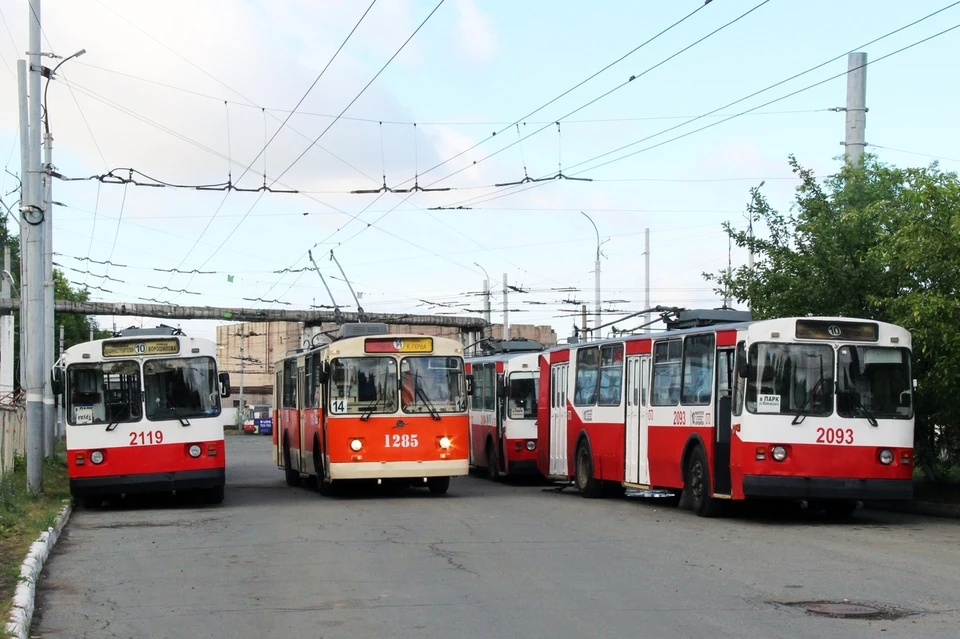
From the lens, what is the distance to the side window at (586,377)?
24016 mm

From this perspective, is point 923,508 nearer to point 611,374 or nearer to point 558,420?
point 611,374

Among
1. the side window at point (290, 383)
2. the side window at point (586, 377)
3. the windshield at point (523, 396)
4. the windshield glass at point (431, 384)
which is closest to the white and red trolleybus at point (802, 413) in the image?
the side window at point (586, 377)

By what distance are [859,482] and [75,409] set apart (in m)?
Answer: 12.1

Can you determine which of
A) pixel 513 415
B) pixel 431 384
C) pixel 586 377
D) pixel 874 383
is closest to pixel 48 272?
pixel 513 415

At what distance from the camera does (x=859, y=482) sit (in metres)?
17.2

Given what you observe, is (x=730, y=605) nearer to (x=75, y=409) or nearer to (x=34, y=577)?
(x=34, y=577)

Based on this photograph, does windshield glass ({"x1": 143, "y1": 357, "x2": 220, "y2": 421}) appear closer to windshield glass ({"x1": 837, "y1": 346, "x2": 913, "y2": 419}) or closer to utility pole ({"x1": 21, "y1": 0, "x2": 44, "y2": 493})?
utility pole ({"x1": 21, "y1": 0, "x2": 44, "y2": 493})

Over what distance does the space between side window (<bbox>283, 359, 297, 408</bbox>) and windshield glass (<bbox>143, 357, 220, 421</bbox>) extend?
6569mm

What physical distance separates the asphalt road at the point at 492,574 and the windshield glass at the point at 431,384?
10.1 ft

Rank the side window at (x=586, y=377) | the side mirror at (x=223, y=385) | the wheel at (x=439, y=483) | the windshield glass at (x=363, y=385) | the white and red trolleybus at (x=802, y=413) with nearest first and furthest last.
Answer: the white and red trolleybus at (x=802, y=413), the side mirror at (x=223, y=385), the windshield glass at (x=363, y=385), the wheel at (x=439, y=483), the side window at (x=586, y=377)

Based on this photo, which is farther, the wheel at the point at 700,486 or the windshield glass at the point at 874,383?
the wheel at the point at 700,486

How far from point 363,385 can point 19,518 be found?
7.43m

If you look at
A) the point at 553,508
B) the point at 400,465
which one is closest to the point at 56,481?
the point at 400,465

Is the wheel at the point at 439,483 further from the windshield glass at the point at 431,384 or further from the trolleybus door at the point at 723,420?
the trolleybus door at the point at 723,420
